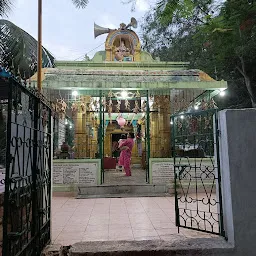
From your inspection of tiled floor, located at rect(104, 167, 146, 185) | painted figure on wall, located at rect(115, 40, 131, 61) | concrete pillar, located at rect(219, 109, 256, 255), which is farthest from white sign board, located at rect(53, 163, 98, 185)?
painted figure on wall, located at rect(115, 40, 131, 61)

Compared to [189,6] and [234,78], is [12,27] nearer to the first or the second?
[189,6]

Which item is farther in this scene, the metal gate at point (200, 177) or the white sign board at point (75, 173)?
the white sign board at point (75, 173)

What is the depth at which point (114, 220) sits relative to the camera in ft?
17.9

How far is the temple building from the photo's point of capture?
9.23 m

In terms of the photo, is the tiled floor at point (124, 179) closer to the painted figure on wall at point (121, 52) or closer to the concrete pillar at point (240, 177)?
the concrete pillar at point (240, 177)

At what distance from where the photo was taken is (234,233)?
3.56 m

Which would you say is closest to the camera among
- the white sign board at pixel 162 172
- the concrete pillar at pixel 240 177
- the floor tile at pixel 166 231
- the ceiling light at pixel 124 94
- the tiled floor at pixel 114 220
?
the concrete pillar at pixel 240 177

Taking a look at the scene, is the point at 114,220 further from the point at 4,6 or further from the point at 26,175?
the point at 4,6

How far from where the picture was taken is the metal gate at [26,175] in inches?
103

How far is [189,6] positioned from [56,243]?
5024 millimetres

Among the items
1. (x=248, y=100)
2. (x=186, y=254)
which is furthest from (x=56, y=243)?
(x=248, y=100)

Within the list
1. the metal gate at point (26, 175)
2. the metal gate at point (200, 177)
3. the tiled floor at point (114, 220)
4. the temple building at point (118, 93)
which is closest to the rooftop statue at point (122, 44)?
the temple building at point (118, 93)

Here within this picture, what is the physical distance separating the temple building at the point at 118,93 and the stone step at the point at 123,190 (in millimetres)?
342

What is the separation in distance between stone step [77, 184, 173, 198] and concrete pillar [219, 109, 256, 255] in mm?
4855
